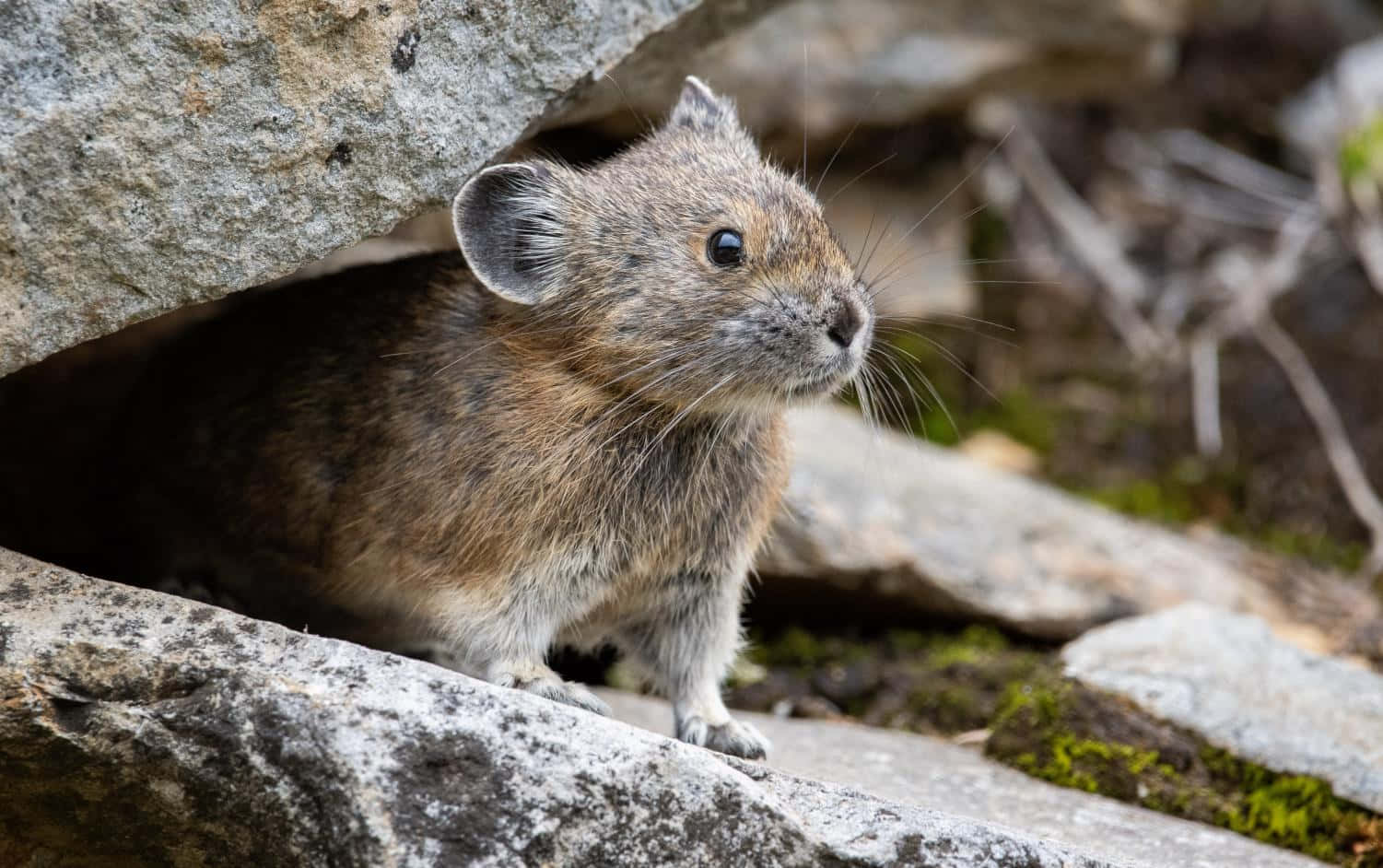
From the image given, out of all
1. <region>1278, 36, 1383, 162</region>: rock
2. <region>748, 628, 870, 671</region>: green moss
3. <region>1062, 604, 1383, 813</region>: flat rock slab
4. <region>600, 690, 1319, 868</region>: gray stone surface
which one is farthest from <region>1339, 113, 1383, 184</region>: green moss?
<region>600, 690, 1319, 868</region>: gray stone surface

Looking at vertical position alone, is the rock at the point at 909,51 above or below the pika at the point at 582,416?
above

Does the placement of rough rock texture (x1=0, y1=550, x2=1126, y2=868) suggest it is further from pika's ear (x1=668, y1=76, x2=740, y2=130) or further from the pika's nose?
pika's ear (x1=668, y1=76, x2=740, y2=130)

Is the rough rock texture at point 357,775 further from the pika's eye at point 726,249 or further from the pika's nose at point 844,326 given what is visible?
the pika's eye at point 726,249

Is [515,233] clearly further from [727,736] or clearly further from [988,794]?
[988,794]

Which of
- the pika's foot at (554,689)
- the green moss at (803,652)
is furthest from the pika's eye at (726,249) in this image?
the green moss at (803,652)

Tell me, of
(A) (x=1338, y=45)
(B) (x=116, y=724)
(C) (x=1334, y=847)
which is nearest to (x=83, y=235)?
(B) (x=116, y=724)

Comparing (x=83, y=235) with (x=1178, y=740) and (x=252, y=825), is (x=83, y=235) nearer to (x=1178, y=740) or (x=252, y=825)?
(x=252, y=825)
